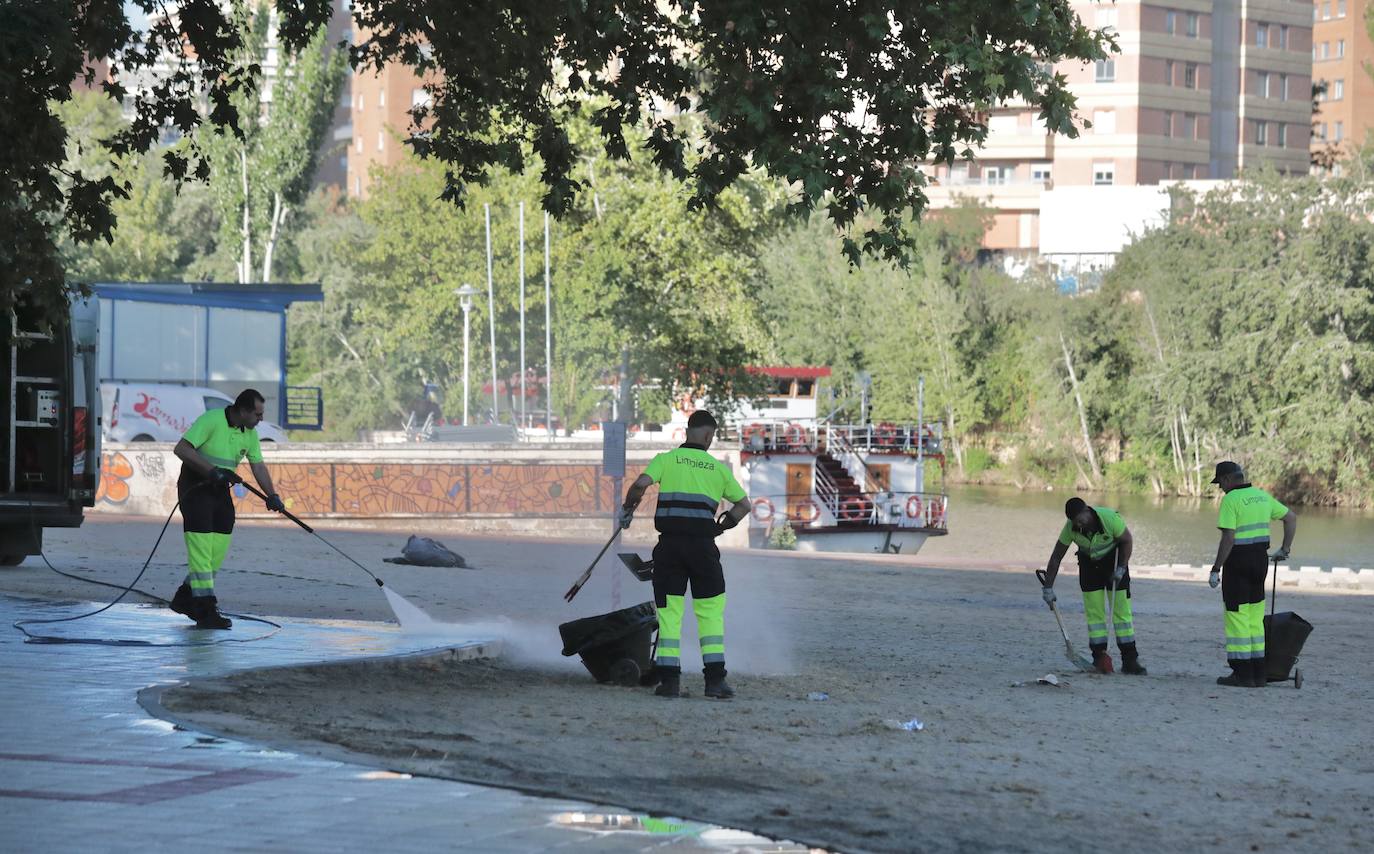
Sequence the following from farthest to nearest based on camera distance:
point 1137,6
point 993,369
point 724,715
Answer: point 1137,6 < point 993,369 < point 724,715

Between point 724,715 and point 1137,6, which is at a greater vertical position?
point 1137,6

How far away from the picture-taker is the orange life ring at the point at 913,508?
47.1 m

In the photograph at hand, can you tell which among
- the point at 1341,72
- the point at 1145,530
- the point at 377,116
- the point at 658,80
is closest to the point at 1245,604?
the point at 658,80

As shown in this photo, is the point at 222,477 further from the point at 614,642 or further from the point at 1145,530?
the point at 1145,530

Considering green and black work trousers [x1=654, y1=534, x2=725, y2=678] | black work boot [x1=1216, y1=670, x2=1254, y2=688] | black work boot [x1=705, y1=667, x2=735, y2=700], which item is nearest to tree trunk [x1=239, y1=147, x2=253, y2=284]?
black work boot [x1=1216, y1=670, x2=1254, y2=688]

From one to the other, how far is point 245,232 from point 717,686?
65654 mm

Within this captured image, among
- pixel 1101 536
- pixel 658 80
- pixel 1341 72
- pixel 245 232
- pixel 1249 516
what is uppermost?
pixel 1341 72

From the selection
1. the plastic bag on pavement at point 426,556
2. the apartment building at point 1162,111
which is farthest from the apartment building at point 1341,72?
the plastic bag on pavement at point 426,556

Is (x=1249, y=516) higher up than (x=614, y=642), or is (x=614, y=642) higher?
(x=1249, y=516)

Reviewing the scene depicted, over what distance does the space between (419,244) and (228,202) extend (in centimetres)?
790

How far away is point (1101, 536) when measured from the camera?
14.2m

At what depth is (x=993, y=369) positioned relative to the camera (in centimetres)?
7931

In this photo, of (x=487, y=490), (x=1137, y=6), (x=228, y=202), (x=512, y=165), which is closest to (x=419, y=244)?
(x=228, y=202)

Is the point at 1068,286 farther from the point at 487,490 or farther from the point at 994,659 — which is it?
the point at 994,659
